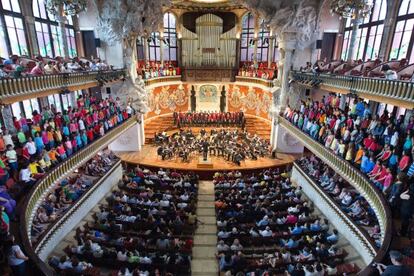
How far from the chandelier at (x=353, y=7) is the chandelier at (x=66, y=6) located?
10808 millimetres

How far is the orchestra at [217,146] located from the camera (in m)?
17.7

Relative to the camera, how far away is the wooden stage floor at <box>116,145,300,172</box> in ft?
55.3

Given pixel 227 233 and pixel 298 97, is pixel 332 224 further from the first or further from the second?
pixel 298 97

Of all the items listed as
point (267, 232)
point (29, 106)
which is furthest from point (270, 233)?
point (29, 106)

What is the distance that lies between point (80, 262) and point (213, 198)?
766 centimetres

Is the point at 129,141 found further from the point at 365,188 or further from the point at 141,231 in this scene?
the point at 365,188

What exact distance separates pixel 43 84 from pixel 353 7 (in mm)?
12295

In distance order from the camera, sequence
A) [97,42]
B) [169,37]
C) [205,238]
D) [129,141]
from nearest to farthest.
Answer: [205,238] → [97,42] → [129,141] → [169,37]

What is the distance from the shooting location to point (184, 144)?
62.5ft

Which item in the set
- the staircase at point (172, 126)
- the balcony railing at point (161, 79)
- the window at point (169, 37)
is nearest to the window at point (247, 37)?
the staircase at point (172, 126)

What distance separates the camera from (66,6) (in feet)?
37.4

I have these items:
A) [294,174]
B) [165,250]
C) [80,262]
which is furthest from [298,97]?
[80,262]

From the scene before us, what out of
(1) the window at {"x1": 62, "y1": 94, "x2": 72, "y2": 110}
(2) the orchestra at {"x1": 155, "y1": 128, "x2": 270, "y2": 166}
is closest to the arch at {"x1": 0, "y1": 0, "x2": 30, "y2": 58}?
(1) the window at {"x1": 62, "y1": 94, "x2": 72, "y2": 110}

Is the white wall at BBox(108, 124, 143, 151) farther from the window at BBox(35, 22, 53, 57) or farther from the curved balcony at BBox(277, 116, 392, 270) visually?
the curved balcony at BBox(277, 116, 392, 270)
